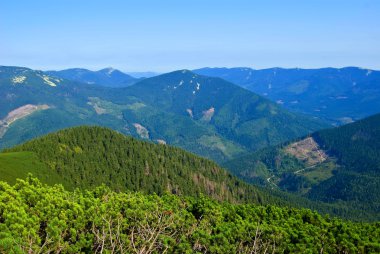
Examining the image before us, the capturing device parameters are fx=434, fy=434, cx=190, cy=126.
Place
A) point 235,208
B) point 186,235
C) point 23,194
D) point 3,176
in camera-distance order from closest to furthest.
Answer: point 186,235 < point 23,194 < point 235,208 < point 3,176

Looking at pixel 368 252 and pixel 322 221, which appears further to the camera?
pixel 322 221

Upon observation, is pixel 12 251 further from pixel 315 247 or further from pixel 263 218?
pixel 263 218

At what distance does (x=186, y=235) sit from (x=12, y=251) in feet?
83.9

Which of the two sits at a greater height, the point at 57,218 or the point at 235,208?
the point at 57,218

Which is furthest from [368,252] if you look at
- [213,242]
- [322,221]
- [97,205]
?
[97,205]

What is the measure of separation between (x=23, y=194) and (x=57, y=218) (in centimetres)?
1351

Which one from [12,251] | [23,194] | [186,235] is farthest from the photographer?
[23,194]

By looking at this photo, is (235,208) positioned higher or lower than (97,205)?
lower

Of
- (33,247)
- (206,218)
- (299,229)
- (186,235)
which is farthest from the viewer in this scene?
(206,218)

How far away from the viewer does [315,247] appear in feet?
207

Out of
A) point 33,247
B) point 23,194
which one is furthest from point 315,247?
point 23,194

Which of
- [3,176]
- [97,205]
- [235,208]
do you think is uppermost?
[97,205]

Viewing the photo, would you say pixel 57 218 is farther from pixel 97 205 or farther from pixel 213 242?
pixel 213 242

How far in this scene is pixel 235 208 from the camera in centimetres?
8944
